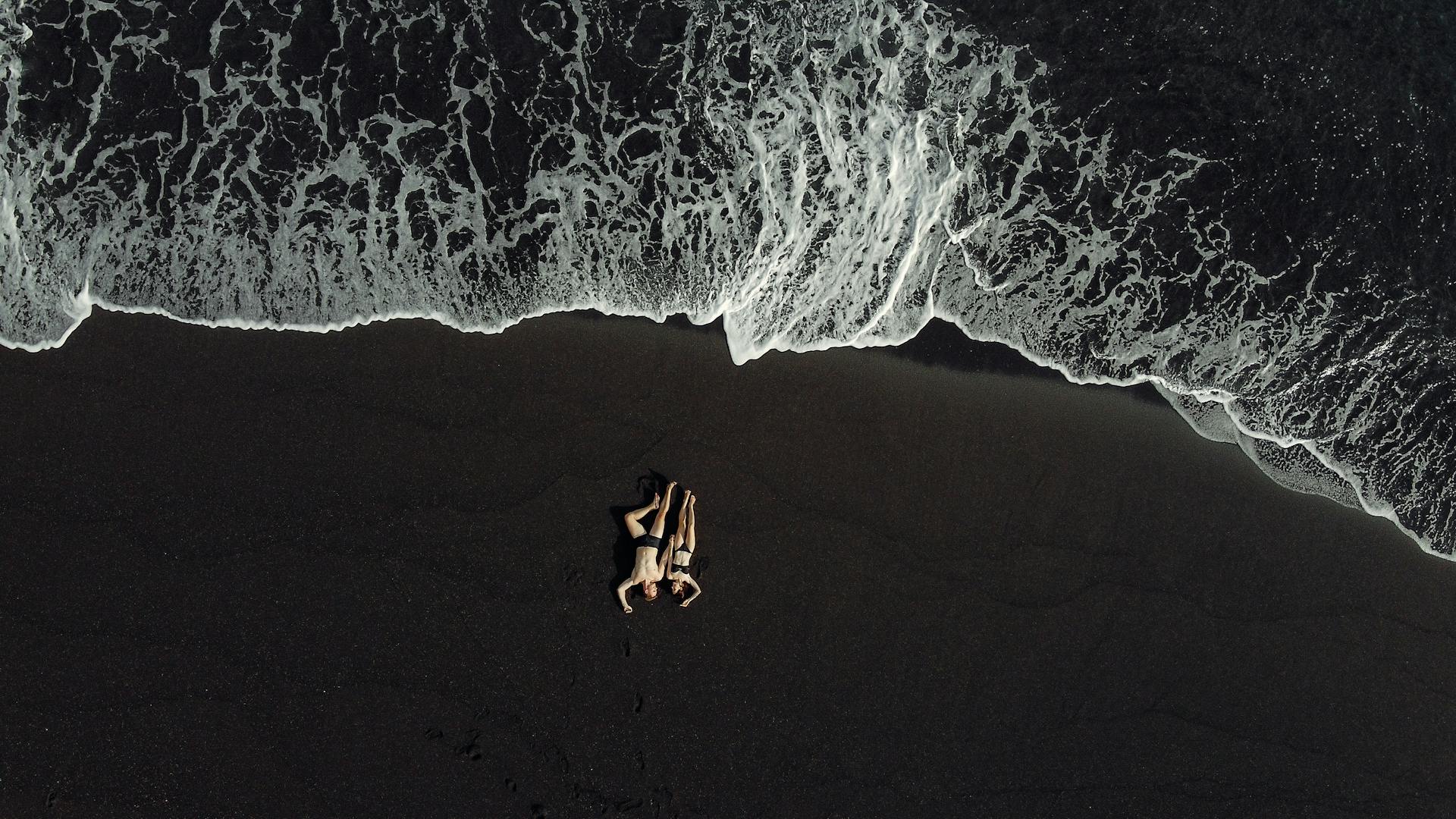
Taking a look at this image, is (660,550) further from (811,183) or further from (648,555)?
(811,183)

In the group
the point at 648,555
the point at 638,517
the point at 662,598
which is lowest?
the point at 662,598

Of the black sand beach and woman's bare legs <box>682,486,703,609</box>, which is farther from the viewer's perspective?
woman's bare legs <box>682,486,703,609</box>

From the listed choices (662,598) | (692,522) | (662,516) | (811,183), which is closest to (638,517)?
(662,516)

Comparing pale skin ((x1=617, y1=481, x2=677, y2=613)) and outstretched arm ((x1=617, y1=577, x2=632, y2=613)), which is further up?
pale skin ((x1=617, y1=481, x2=677, y2=613))

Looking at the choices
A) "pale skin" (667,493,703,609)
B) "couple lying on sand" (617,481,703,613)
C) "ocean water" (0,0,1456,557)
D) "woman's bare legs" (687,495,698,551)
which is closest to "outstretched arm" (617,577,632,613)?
"couple lying on sand" (617,481,703,613)

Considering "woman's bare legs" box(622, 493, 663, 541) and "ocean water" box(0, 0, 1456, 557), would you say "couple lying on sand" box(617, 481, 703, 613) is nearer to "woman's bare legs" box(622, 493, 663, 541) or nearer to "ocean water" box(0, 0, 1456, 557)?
"woman's bare legs" box(622, 493, 663, 541)

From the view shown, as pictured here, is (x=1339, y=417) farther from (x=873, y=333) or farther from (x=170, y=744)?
(x=170, y=744)
